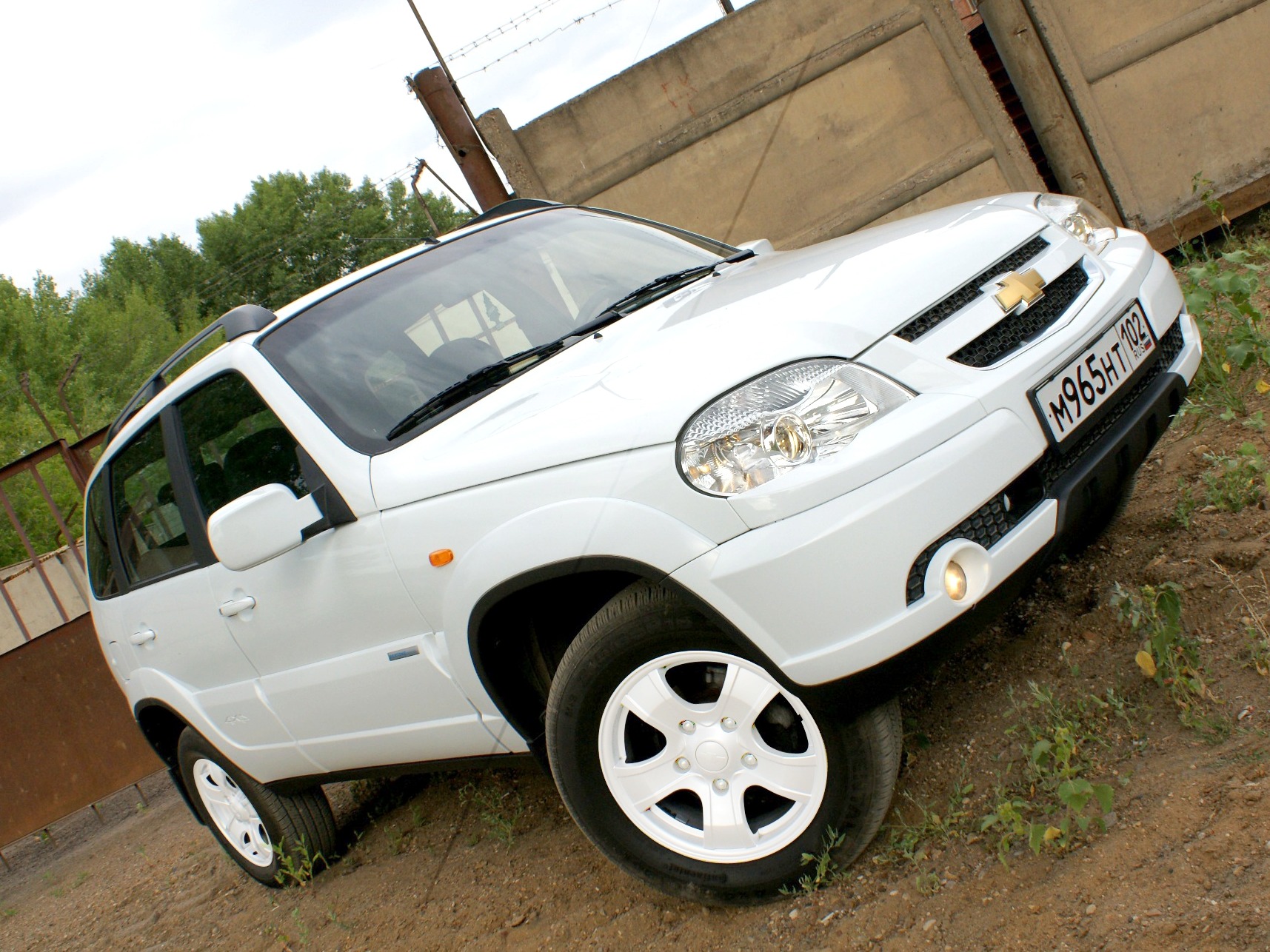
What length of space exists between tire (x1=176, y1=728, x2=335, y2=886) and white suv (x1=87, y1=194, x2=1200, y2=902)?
19.4 inches

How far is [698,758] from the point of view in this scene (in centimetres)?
247

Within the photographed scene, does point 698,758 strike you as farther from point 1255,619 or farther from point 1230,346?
point 1230,346

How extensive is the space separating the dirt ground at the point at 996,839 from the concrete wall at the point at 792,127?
12.7 feet

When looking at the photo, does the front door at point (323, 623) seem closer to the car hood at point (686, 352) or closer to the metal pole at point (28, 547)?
the car hood at point (686, 352)

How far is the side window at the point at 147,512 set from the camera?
3619 mm

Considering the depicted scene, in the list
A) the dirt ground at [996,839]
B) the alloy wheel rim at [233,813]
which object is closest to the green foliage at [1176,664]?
the dirt ground at [996,839]

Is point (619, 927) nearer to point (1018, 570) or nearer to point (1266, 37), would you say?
point (1018, 570)

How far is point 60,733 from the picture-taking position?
6410 mm

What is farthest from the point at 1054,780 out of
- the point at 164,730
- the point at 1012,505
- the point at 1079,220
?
the point at 164,730

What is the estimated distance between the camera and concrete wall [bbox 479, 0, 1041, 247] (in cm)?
744

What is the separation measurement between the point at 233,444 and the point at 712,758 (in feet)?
5.88

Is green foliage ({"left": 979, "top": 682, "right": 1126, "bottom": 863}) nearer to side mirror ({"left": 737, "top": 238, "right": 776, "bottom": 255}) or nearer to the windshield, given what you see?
the windshield

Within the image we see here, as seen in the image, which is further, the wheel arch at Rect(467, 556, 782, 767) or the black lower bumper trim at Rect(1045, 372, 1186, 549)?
the wheel arch at Rect(467, 556, 782, 767)

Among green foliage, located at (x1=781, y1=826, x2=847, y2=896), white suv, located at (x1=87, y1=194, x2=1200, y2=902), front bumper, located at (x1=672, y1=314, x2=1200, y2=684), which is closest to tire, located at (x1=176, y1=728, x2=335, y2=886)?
white suv, located at (x1=87, y1=194, x2=1200, y2=902)
